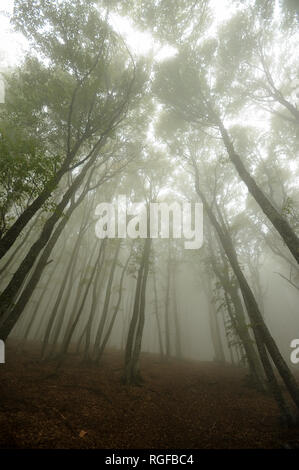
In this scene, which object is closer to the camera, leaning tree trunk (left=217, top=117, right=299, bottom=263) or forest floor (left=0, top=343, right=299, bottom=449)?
forest floor (left=0, top=343, right=299, bottom=449)

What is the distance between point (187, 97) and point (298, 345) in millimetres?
35079

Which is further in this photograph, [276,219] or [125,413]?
[276,219]

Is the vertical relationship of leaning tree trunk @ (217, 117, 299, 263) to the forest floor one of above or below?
above

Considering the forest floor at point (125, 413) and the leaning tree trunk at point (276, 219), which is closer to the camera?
the forest floor at point (125, 413)

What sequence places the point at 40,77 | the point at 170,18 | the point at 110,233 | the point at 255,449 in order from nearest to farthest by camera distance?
1. the point at 255,449
2. the point at 40,77
3. the point at 170,18
4. the point at 110,233

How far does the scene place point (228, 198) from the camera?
1641 cm

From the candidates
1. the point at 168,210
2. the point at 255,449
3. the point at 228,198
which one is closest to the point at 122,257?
the point at 168,210

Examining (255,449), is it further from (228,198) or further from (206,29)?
(206,29)

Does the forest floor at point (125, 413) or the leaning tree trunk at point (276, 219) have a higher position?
the leaning tree trunk at point (276, 219)

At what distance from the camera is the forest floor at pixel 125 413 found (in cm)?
486

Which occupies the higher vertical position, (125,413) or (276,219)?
(276,219)

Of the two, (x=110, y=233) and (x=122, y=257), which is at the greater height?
(x=122, y=257)

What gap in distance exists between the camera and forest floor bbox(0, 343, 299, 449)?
486cm

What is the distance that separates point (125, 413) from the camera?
6.38 m
